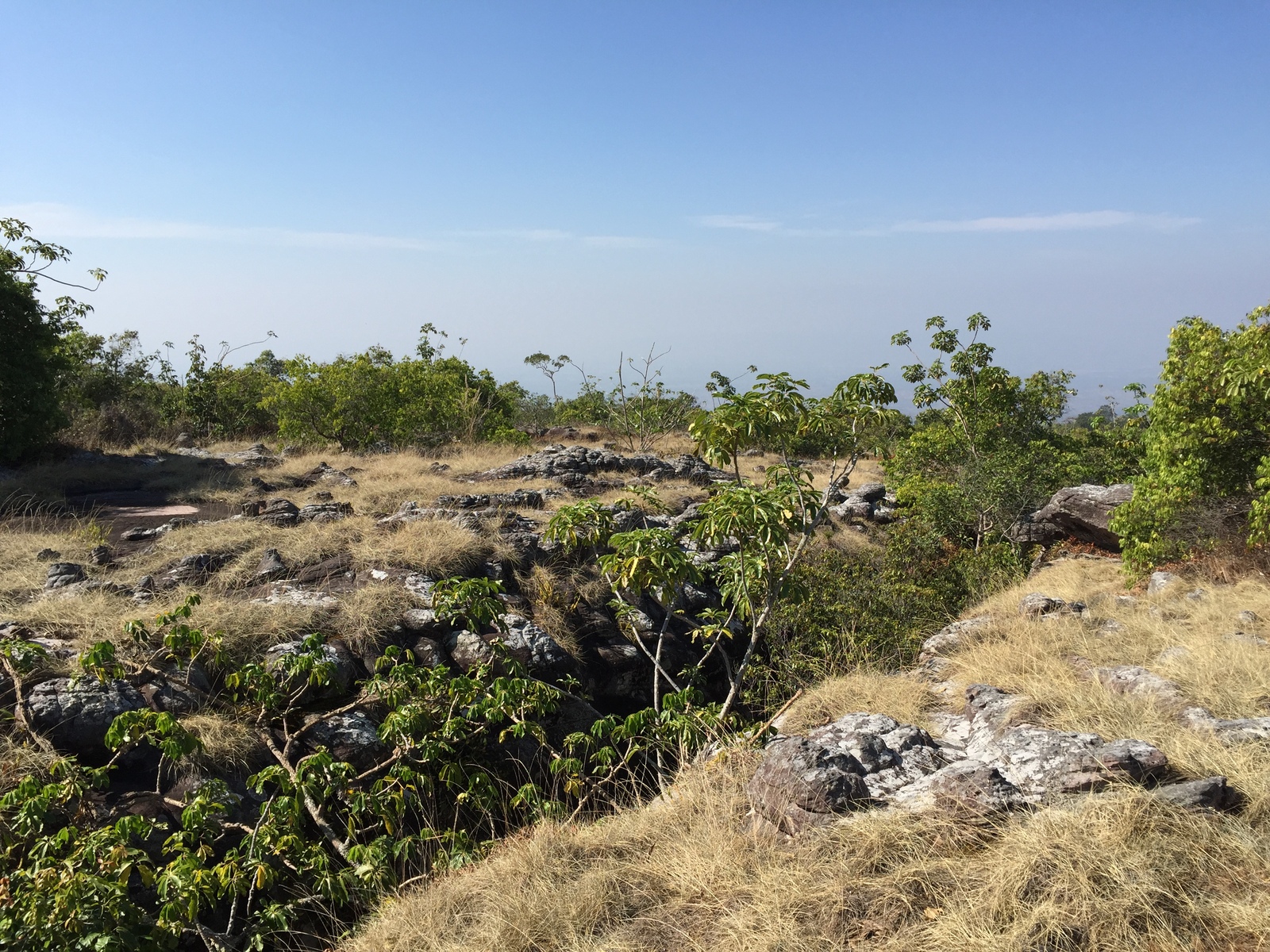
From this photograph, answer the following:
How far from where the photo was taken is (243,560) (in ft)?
29.6

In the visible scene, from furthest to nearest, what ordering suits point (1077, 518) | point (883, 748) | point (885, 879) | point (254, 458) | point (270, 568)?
1. point (254, 458)
2. point (1077, 518)
3. point (270, 568)
4. point (883, 748)
5. point (885, 879)

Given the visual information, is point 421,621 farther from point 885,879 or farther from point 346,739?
point 885,879

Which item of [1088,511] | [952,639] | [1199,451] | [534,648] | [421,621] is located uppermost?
[1199,451]

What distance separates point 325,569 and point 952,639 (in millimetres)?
7179

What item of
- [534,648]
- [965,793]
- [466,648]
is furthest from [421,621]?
[965,793]

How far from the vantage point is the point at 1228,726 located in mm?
4625

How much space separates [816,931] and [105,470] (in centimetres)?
1635

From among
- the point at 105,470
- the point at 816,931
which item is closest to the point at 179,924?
the point at 816,931

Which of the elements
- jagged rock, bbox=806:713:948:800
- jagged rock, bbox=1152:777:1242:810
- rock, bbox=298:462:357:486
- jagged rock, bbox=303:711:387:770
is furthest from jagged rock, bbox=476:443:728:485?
jagged rock, bbox=1152:777:1242:810

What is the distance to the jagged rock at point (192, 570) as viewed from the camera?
827 centimetres

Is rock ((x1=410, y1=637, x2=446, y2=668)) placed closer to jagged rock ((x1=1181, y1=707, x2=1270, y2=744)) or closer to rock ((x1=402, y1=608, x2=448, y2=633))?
rock ((x1=402, y1=608, x2=448, y2=633))

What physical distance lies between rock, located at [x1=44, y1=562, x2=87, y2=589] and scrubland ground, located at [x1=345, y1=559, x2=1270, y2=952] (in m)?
5.80

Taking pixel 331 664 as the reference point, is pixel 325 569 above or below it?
below

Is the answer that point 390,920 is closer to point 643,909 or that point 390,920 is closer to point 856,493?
point 643,909
